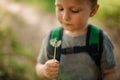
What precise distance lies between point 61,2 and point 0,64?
5.79 feet

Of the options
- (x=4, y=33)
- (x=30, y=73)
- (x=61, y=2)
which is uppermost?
(x=61, y=2)

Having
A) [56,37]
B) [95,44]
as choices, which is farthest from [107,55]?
[56,37]

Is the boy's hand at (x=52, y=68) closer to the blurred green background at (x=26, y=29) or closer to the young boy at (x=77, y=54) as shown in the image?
the young boy at (x=77, y=54)

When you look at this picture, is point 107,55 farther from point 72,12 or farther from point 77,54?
point 72,12

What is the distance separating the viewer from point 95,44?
1.71 meters

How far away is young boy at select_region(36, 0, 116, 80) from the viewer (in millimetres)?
1669

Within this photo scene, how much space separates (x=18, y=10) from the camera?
3869 millimetres

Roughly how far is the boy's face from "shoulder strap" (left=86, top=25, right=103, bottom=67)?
0.23 feet

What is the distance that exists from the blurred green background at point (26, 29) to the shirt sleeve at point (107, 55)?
50.5 inches

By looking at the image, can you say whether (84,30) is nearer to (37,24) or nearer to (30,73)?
(30,73)

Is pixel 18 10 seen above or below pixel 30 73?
above

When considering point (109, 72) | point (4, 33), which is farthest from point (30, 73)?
point (109, 72)

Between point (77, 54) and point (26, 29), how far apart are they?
2.03 meters

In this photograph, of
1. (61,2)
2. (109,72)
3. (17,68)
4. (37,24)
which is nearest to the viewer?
(61,2)
